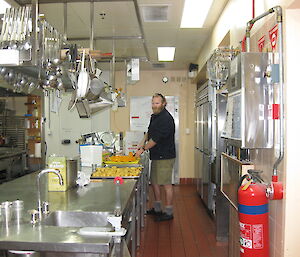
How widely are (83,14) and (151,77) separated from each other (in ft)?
12.5

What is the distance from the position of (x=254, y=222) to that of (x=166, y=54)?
4.60 meters

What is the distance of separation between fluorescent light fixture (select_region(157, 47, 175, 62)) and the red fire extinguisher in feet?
13.4

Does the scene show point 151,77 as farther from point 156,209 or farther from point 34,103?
point 156,209

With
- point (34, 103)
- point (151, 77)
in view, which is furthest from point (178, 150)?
point (34, 103)

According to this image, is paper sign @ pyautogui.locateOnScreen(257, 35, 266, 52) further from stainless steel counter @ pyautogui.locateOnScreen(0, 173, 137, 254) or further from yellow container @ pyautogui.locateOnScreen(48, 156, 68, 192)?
yellow container @ pyautogui.locateOnScreen(48, 156, 68, 192)

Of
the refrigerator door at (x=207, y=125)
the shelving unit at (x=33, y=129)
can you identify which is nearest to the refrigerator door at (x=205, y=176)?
the refrigerator door at (x=207, y=125)

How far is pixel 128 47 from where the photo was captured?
551cm

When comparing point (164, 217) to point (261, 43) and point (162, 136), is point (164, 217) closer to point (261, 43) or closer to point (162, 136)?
point (162, 136)

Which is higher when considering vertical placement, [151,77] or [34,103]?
[151,77]

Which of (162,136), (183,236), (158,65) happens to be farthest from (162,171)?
(158,65)

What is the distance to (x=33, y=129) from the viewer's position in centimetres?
579

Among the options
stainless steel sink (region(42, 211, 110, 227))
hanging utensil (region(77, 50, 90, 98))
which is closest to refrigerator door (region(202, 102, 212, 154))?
hanging utensil (region(77, 50, 90, 98))

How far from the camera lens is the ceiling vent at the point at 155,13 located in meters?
3.65

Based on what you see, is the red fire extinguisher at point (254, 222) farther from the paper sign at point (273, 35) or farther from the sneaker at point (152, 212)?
the sneaker at point (152, 212)
